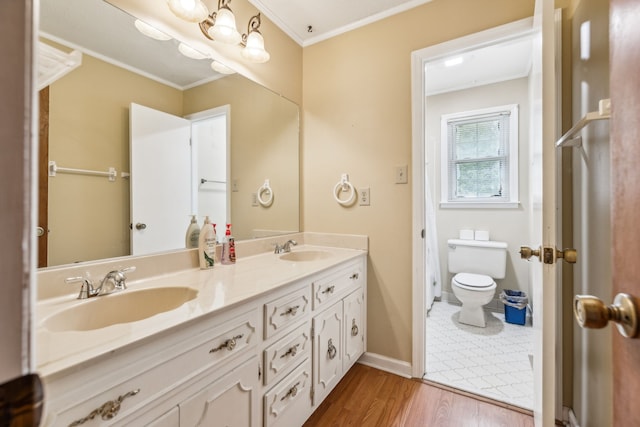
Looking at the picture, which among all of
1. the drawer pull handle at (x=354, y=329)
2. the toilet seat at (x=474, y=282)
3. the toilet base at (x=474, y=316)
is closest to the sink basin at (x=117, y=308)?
the drawer pull handle at (x=354, y=329)

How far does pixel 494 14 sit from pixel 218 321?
204cm

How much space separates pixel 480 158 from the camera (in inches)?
118

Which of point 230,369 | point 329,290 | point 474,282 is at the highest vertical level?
point 329,290

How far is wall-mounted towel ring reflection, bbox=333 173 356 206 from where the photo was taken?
1.98 metres

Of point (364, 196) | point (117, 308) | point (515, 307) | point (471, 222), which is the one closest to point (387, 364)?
point (364, 196)

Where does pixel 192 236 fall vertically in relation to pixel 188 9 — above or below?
below

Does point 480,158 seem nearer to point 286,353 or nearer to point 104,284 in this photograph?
point 286,353

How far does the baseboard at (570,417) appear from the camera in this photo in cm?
133

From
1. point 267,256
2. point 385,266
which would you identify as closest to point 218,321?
point 267,256

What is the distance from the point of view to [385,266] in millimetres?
1875

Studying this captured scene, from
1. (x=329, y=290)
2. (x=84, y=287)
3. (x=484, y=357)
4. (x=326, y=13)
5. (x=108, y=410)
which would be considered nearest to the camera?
(x=108, y=410)

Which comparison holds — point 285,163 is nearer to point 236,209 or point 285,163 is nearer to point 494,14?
point 236,209

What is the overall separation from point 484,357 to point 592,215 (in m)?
1.34

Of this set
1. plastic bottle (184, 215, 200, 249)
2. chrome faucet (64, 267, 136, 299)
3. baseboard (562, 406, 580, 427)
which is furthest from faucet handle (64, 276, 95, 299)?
baseboard (562, 406, 580, 427)
